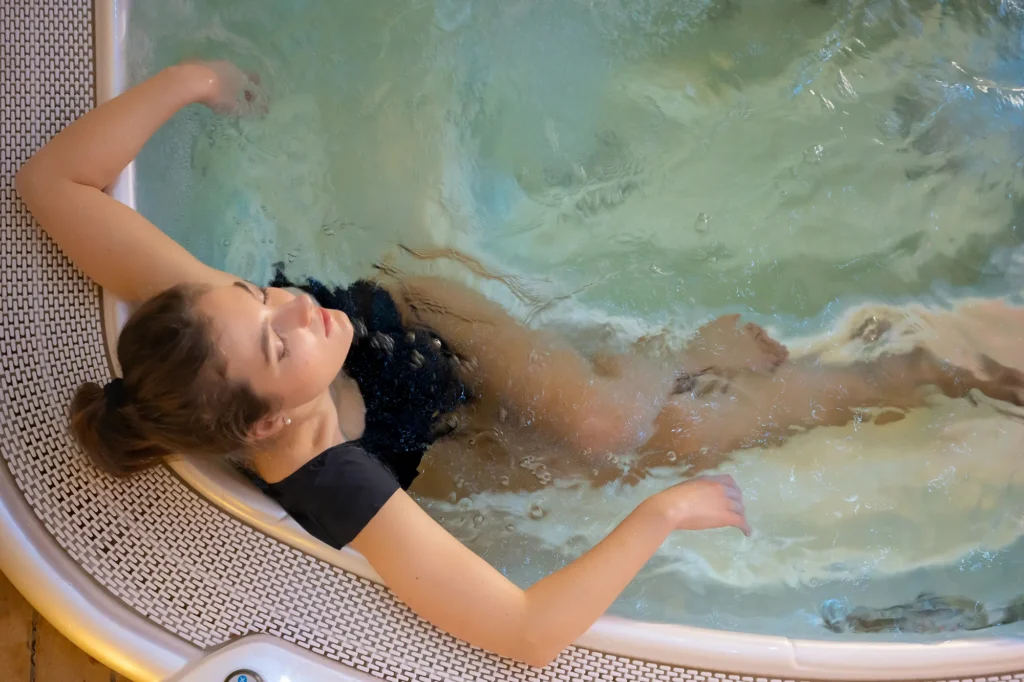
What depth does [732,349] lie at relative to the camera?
4.00ft

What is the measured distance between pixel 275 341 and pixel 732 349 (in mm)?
737

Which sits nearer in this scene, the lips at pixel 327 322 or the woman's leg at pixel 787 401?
the lips at pixel 327 322

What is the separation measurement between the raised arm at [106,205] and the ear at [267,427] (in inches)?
10.4

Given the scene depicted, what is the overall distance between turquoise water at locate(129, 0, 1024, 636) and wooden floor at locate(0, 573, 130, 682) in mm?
→ 608

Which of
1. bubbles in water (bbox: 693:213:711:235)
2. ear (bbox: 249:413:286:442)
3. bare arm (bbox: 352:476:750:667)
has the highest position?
bubbles in water (bbox: 693:213:711:235)

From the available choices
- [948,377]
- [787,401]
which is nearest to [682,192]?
[787,401]

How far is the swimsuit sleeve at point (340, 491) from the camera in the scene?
3.17 feet

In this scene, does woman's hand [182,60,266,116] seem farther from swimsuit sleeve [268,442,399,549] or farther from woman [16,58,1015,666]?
swimsuit sleeve [268,442,399,549]

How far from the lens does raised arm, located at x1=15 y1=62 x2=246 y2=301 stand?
1026mm

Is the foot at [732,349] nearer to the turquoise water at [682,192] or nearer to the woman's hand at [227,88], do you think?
the turquoise water at [682,192]

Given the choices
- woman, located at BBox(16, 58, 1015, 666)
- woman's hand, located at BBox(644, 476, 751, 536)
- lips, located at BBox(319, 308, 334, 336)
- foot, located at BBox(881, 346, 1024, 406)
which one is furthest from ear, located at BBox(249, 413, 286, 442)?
foot, located at BBox(881, 346, 1024, 406)

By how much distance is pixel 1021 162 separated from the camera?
1.20m

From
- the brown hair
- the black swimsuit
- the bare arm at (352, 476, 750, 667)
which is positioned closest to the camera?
the brown hair

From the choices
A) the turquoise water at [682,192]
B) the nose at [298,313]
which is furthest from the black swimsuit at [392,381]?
the nose at [298,313]
